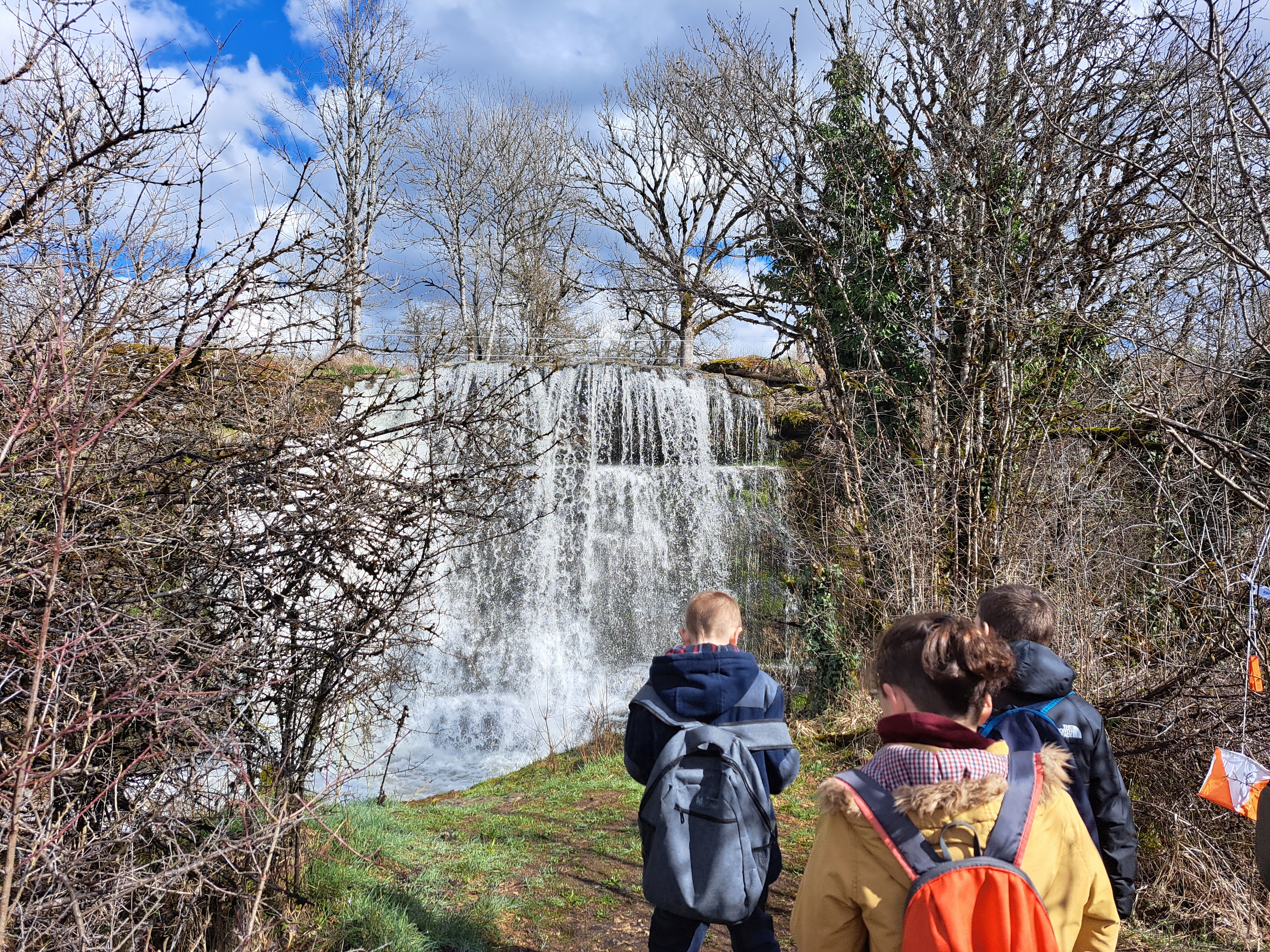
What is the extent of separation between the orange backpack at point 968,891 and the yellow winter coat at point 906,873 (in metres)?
0.02

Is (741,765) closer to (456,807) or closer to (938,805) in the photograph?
(938,805)

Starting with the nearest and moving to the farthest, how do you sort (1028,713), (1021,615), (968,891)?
(968,891) → (1028,713) → (1021,615)

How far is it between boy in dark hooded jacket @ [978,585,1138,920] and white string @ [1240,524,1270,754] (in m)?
0.89

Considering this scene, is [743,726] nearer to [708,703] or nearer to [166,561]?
[708,703]

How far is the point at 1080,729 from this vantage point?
7.90 ft

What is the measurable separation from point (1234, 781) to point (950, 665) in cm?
198

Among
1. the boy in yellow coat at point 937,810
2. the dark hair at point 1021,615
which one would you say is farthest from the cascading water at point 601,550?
the boy in yellow coat at point 937,810

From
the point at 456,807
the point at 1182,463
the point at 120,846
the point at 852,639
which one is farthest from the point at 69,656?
the point at 1182,463

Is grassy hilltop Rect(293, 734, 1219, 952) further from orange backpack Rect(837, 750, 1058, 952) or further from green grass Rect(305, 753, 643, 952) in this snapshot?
orange backpack Rect(837, 750, 1058, 952)

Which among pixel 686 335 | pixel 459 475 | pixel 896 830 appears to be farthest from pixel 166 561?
pixel 686 335

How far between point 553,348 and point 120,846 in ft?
57.2

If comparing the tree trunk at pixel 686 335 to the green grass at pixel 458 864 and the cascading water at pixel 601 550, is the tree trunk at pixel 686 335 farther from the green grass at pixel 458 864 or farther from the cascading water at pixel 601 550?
the green grass at pixel 458 864

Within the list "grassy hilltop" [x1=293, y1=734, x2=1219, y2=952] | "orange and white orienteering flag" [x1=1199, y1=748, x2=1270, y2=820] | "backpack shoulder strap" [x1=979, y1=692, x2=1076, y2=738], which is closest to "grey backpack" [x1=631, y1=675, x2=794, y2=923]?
"backpack shoulder strap" [x1=979, y1=692, x2=1076, y2=738]

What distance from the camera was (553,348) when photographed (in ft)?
64.7
